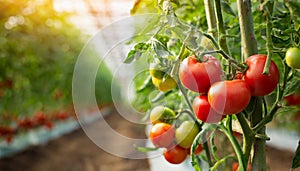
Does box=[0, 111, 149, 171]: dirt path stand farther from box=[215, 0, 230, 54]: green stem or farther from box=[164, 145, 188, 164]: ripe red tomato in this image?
box=[215, 0, 230, 54]: green stem

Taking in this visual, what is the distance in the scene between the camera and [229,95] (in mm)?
493

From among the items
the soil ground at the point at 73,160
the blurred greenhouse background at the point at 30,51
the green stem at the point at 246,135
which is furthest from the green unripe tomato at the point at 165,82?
the soil ground at the point at 73,160

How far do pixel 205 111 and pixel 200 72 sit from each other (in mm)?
59

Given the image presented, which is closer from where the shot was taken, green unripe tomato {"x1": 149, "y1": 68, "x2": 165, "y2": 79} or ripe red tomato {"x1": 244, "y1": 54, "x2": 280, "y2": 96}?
ripe red tomato {"x1": 244, "y1": 54, "x2": 280, "y2": 96}

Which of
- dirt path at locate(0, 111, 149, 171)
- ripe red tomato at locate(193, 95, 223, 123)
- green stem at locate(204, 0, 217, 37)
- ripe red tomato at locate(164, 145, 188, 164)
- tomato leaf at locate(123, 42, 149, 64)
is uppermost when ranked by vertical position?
green stem at locate(204, 0, 217, 37)

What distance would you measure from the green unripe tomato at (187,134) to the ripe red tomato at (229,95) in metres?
0.16

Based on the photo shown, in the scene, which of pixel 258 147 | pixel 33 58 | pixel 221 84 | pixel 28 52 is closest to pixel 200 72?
pixel 221 84

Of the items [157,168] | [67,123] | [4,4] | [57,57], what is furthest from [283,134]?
[67,123]

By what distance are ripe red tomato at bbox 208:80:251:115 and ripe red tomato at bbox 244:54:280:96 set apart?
0.4 inches

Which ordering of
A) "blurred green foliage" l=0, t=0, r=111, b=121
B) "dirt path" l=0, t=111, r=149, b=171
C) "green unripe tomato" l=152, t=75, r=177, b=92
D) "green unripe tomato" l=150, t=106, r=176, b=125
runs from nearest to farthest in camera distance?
"green unripe tomato" l=152, t=75, r=177, b=92 < "green unripe tomato" l=150, t=106, r=176, b=125 < "blurred green foliage" l=0, t=0, r=111, b=121 < "dirt path" l=0, t=111, r=149, b=171

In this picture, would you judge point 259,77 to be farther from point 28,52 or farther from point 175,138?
point 28,52

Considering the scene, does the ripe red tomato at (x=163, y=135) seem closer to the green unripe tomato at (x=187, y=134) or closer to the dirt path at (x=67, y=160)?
the green unripe tomato at (x=187, y=134)

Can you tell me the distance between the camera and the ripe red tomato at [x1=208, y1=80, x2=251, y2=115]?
19.4 inches

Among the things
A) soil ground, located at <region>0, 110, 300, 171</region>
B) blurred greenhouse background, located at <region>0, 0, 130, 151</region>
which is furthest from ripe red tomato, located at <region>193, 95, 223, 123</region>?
soil ground, located at <region>0, 110, 300, 171</region>
